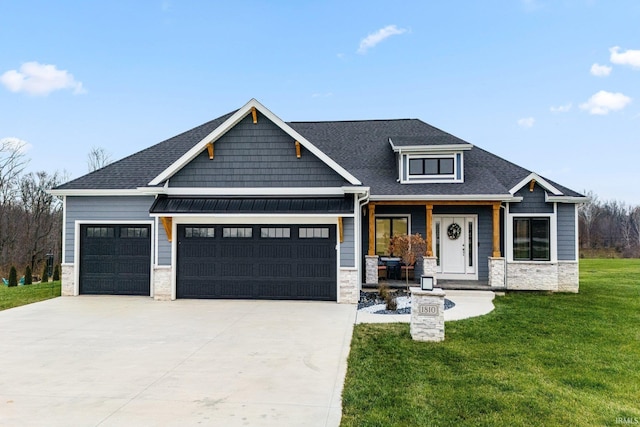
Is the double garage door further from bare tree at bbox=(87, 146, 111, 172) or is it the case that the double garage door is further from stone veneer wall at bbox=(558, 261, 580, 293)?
bare tree at bbox=(87, 146, 111, 172)

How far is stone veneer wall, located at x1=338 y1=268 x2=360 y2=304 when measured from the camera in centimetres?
1062

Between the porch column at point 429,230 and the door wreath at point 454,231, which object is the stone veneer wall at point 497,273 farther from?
the porch column at point 429,230

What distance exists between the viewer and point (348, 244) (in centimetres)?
1077

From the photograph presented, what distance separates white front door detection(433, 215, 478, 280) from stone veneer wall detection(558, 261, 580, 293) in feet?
8.78

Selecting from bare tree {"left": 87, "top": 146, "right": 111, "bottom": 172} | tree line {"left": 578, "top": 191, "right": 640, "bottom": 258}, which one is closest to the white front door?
bare tree {"left": 87, "top": 146, "right": 111, "bottom": 172}

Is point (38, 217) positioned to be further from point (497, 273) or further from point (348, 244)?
point (497, 273)

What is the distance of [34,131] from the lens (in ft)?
89.0

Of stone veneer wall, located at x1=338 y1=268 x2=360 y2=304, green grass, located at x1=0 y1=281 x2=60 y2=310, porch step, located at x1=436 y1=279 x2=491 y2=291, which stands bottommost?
green grass, located at x1=0 y1=281 x2=60 y2=310

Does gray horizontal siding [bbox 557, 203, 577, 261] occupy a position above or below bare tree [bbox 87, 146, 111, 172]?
below

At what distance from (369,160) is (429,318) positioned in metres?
9.29

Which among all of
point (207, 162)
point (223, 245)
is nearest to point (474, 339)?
point (223, 245)

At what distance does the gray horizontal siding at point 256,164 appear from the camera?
427 inches

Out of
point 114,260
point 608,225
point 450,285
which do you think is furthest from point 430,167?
point 608,225

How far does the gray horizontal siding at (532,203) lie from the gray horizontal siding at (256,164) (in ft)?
21.7
